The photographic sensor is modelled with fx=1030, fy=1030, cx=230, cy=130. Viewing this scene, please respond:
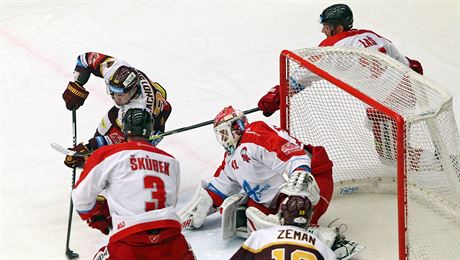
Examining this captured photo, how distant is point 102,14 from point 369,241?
3925 millimetres

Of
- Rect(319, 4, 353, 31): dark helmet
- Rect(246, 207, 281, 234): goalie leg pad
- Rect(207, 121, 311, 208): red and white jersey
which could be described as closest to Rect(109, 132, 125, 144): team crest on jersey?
Rect(207, 121, 311, 208): red and white jersey

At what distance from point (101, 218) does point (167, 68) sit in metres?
2.97

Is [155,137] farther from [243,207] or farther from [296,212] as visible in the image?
[296,212]

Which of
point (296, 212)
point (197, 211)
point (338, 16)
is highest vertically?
point (338, 16)

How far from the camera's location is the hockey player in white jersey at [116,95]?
5.00 meters

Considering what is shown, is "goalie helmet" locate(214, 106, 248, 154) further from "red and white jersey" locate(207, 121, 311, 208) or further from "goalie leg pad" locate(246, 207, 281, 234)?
"goalie leg pad" locate(246, 207, 281, 234)

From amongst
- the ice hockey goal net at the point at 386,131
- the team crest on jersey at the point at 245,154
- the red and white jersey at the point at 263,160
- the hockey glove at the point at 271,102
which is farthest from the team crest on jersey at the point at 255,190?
the hockey glove at the point at 271,102

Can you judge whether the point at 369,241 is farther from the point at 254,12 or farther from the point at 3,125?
the point at 254,12

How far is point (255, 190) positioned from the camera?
480 centimetres

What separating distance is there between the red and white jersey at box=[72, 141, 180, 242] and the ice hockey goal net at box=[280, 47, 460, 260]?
0.96m

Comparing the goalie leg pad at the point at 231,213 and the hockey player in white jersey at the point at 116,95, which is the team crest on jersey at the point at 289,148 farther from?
the hockey player in white jersey at the point at 116,95

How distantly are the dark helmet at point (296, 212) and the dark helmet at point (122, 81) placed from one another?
1474 millimetres

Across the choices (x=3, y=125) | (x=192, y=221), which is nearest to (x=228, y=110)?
(x=192, y=221)

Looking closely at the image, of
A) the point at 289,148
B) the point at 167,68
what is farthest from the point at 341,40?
the point at 167,68
